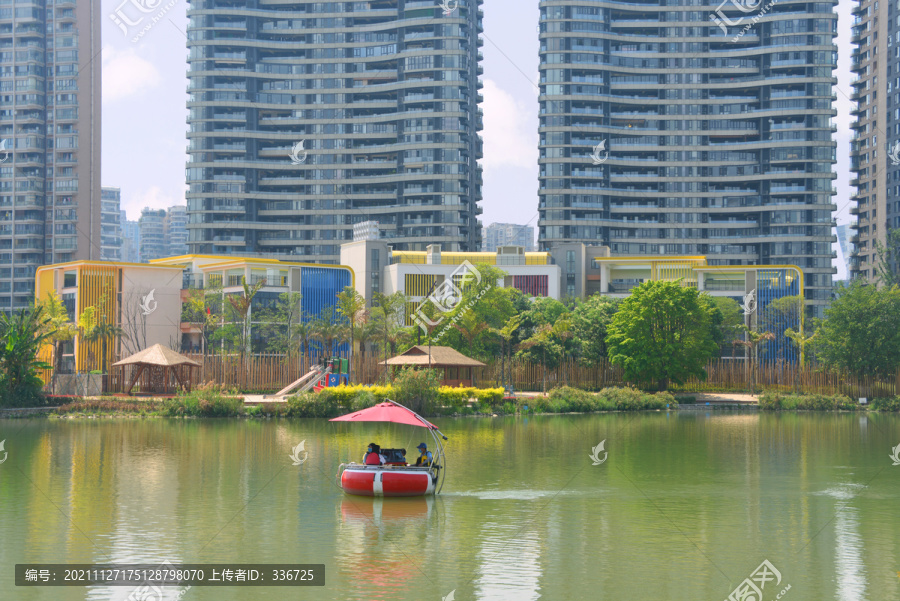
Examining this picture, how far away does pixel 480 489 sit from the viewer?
103ft

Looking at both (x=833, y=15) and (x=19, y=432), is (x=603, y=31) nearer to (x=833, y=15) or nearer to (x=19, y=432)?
(x=833, y=15)

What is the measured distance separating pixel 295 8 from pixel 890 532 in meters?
133

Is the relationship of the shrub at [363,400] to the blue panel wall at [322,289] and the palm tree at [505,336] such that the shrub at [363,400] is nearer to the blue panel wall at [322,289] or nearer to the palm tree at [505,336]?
the palm tree at [505,336]

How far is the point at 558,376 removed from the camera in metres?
75.9

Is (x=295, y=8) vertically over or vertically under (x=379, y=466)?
over

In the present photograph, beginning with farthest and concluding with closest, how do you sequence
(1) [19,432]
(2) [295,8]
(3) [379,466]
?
1. (2) [295,8]
2. (1) [19,432]
3. (3) [379,466]

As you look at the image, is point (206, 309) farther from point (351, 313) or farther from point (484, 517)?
point (484, 517)

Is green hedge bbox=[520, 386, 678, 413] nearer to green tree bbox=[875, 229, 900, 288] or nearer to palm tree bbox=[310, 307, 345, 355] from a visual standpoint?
palm tree bbox=[310, 307, 345, 355]

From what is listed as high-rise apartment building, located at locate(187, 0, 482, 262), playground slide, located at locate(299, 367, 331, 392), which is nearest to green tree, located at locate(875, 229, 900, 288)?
high-rise apartment building, located at locate(187, 0, 482, 262)

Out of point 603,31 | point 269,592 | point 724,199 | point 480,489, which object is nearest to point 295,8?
Answer: point 603,31

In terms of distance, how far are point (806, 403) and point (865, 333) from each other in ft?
22.2

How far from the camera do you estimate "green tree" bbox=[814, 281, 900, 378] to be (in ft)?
232

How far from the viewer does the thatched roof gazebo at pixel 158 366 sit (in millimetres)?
63688

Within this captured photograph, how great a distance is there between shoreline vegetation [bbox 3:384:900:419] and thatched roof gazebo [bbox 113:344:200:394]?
353 cm
